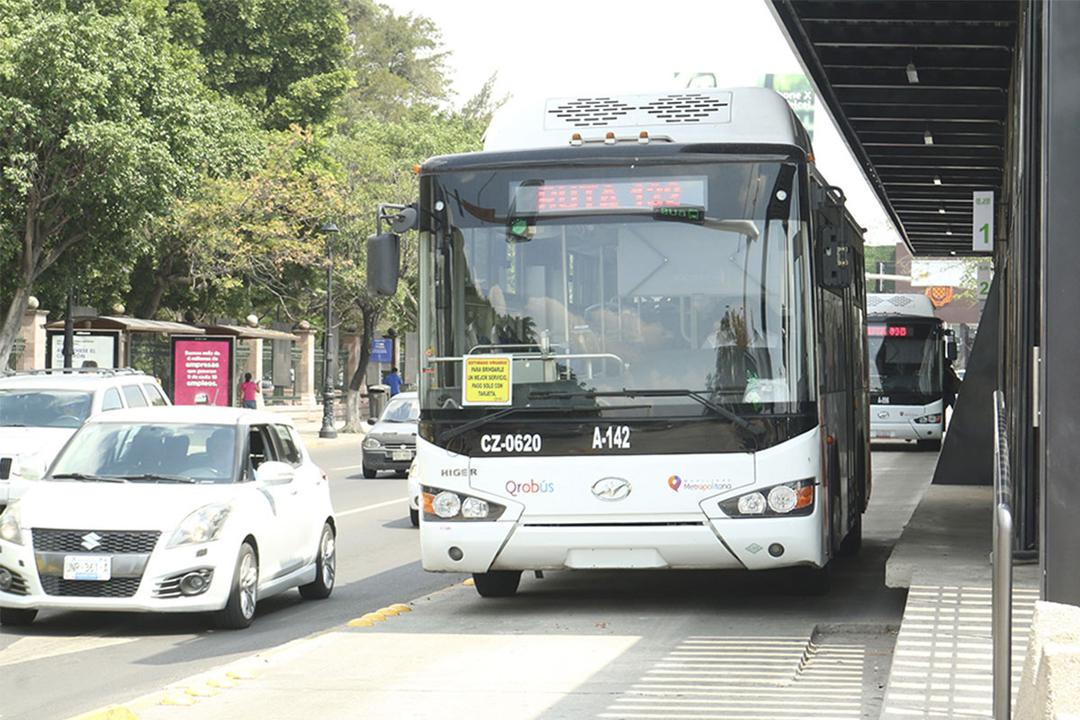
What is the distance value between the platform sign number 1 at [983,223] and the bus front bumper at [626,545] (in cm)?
1172

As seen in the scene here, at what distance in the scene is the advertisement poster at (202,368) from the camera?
37.8 m

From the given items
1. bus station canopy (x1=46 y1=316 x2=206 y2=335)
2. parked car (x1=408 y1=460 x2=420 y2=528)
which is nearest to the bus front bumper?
parked car (x1=408 y1=460 x2=420 y2=528)

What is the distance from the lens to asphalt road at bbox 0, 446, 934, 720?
29.1 ft

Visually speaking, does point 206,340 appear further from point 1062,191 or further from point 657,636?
point 1062,191

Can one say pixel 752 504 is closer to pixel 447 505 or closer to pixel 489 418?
pixel 489 418

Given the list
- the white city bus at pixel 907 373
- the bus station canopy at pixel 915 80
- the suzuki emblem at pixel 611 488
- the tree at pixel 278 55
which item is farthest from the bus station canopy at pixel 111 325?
the suzuki emblem at pixel 611 488

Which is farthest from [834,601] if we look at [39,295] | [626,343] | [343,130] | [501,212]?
[343,130]

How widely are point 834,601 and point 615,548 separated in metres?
2.50

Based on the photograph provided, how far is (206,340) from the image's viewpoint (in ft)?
125

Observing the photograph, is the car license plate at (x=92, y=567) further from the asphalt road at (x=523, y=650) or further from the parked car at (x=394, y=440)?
the parked car at (x=394, y=440)

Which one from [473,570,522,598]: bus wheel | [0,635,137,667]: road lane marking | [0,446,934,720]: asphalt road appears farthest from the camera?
[473,570,522,598]: bus wheel

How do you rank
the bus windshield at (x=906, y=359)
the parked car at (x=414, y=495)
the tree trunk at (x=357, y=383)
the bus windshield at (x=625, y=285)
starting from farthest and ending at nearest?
1. the tree trunk at (x=357, y=383)
2. the bus windshield at (x=906, y=359)
3. the parked car at (x=414, y=495)
4. the bus windshield at (x=625, y=285)

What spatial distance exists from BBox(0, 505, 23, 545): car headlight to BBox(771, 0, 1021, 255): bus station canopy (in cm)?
705

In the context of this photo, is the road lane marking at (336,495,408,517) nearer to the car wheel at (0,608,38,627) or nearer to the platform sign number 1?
the platform sign number 1
